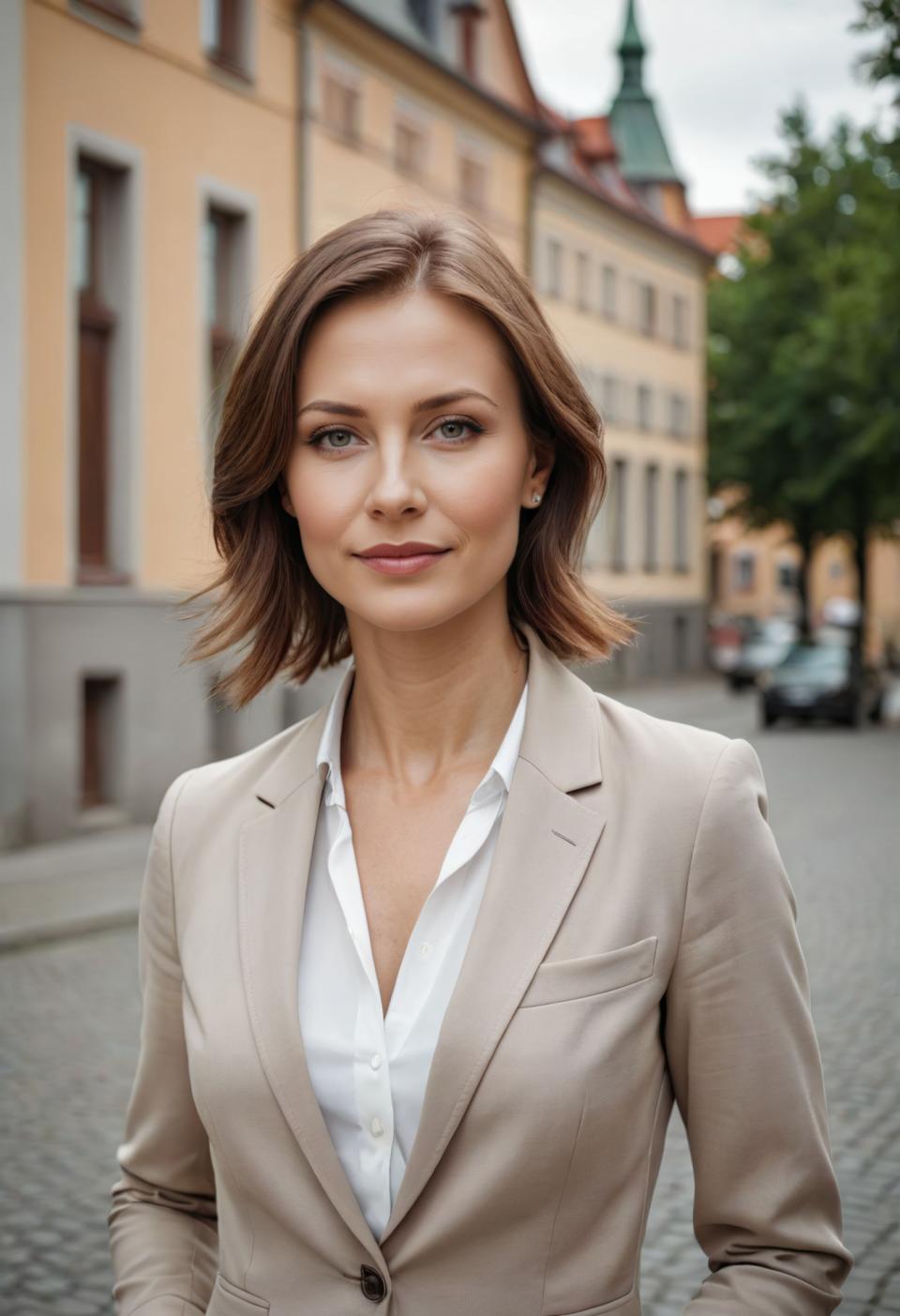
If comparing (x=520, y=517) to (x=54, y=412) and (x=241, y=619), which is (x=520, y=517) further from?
(x=54, y=412)

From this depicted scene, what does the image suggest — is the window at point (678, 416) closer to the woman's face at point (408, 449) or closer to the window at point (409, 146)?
the window at point (409, 146)

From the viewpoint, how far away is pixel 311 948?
2182 millimetres

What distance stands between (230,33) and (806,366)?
18.5 metres

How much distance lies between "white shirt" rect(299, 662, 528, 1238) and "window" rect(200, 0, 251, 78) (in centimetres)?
1791

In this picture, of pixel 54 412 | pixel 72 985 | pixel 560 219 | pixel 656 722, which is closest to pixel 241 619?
pixel 656 722

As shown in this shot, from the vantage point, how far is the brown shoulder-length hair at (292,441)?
2111 mm

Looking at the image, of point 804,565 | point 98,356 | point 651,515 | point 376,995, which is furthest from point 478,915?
point 804,565

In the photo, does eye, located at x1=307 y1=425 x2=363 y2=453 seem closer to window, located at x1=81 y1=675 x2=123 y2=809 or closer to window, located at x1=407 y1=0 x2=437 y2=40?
window, located at x1=81 y1=675 x2=123 y2=809

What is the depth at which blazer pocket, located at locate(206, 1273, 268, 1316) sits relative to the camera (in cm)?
208

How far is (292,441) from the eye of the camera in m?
2.18

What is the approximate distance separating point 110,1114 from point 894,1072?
10.5 ft

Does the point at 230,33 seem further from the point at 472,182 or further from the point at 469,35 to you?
the point at 472,182

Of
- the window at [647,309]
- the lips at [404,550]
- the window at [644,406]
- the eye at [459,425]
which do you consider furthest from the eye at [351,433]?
the window at [647,309]

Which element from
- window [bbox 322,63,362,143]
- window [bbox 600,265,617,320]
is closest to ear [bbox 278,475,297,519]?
window [bbox 322,63,362,143]
